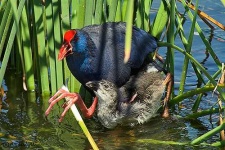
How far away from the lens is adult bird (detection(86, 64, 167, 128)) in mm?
4285

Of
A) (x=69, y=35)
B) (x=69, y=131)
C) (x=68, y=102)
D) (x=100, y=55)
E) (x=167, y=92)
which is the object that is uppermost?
(x=69, y=35)

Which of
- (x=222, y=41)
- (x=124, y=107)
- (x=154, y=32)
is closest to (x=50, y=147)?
(x=124, y=107)

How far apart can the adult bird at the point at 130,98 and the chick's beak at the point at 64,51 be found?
0.34 metres

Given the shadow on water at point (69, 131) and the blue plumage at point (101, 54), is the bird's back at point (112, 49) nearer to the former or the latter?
the blue plumage at point (101, 54)

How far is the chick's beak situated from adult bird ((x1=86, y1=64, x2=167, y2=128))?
0.34m

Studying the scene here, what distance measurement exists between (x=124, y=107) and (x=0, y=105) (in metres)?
1.05

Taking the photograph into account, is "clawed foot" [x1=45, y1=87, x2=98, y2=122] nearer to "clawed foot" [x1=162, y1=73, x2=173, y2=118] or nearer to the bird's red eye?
the bird's red eye

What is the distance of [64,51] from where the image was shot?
4465 mm

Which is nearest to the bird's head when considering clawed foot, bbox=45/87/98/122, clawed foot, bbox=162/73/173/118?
clawed foot, bbox=45/87/98/122

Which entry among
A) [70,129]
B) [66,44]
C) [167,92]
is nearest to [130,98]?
[167,92]

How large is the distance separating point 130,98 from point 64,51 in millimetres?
596

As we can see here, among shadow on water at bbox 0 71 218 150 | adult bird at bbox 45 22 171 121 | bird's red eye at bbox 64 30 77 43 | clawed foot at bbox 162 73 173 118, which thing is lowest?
shadow on water at bbox 0 71 218 150

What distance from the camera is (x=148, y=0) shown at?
477 centimetres

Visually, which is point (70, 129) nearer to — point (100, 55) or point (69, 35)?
point (100, 55)
